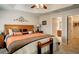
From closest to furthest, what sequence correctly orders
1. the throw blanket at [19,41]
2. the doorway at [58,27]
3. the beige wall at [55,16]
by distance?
the throw blanket at [19,41] < the beige wall at [55,16] < the doorway at [58,27]

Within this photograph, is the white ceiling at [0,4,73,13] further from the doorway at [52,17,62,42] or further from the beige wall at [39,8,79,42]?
the doorway at [52,17,62,42]

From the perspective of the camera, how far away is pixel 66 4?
173 cm

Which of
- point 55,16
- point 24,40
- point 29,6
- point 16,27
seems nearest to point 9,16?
point 16,27

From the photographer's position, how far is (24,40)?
66.0 inches

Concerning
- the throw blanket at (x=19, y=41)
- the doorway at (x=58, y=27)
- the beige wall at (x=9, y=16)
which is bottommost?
the throw blanket at (x=19, y=41)

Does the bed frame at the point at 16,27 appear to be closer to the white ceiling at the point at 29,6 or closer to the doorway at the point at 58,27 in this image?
the white ceiling at the point at 29,6

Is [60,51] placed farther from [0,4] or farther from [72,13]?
[0,4]

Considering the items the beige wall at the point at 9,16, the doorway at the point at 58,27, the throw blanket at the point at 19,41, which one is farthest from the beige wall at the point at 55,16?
the beige wall at the point at 9,16

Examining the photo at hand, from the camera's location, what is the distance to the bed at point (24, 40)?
5.32ft

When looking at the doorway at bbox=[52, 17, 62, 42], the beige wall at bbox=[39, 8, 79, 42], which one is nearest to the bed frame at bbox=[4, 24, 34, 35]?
→ the beige wall at bbox=[39, 8, 79, 42]

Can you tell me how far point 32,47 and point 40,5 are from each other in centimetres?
80

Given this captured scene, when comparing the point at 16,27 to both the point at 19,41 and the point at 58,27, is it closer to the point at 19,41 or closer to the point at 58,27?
the point at 19,41

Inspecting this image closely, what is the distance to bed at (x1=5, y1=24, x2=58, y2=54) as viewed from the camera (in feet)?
5.32

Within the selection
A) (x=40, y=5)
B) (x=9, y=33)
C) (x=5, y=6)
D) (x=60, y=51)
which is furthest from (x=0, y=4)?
(x=60, y=51)
